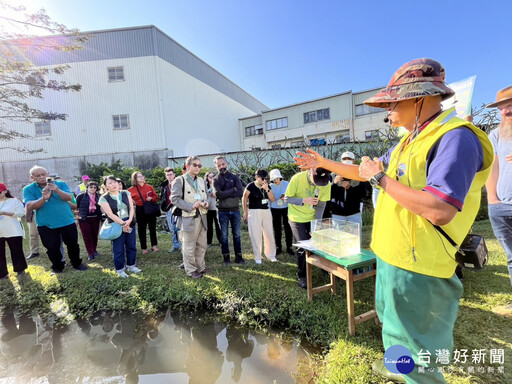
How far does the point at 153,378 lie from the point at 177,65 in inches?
784

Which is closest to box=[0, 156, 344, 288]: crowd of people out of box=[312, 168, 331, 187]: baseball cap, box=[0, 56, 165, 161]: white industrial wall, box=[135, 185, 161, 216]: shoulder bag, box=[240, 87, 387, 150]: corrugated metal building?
box=[312, 168, 331, 187]: baseball cap

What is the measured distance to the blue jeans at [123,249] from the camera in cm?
477

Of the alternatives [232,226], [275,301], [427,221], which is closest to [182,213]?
[232,226]

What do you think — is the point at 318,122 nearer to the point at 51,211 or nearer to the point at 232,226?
the point at 232,226

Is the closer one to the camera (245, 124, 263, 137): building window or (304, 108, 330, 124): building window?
(304, 108, 330, 124): building window

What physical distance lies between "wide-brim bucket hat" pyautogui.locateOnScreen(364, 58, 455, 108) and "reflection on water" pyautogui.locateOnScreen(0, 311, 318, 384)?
261cm

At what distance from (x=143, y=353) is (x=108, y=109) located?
17.8 metres

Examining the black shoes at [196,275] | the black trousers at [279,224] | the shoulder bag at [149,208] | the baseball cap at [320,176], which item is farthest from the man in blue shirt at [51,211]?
the baseball cap at [320,176]

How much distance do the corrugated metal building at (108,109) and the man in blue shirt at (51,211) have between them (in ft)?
40.1

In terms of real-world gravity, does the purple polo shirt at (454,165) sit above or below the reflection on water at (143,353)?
above

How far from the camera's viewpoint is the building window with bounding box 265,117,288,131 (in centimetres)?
2483

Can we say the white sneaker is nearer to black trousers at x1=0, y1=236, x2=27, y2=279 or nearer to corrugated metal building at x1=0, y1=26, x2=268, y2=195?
black trousers at x1=0, y1=236, x2=27, y2=279

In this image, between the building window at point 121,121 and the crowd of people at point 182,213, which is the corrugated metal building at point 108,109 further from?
the crowd of people at point 182,213

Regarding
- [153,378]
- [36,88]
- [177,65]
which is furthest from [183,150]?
[153,378]
